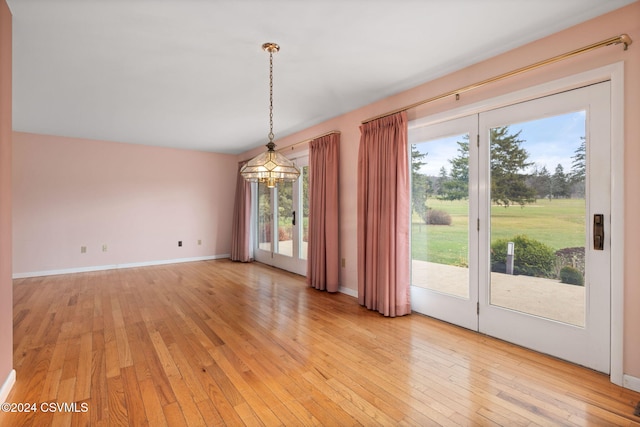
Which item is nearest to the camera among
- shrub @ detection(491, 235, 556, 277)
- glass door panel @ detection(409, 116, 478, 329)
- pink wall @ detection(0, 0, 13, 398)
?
pink wall @ detection(0, 0, 13, 398)

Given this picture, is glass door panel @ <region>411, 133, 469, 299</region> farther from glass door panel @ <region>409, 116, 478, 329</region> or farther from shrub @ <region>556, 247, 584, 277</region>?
shrub @ <region>556, 247, 584, 277</region>

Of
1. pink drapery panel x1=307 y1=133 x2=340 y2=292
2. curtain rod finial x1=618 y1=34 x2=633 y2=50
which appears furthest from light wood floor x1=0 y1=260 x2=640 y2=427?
curtain rod finial x1=618 y1=34 x2=633 y2=50

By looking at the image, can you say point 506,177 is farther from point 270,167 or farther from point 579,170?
point 270,167

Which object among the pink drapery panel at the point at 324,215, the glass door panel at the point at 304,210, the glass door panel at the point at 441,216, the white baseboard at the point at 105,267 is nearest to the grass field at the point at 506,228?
the glass door panel at the point at 441,216

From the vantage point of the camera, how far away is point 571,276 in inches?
92.3

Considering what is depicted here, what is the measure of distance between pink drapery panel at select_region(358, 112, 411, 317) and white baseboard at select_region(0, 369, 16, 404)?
122 inches

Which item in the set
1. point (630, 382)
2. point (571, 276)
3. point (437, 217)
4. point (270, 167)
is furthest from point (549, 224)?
point (270, 167)

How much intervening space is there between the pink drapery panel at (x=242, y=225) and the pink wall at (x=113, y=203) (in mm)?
486

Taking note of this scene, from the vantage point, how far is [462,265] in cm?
304

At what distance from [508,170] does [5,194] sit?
3.90m

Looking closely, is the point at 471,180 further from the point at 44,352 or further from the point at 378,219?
the point at 44,352

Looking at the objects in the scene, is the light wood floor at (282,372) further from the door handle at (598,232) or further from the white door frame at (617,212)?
the door handle at (598,232)

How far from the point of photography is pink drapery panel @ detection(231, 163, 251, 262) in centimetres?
682

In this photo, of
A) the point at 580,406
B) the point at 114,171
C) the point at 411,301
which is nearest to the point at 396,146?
the point at 411,301
